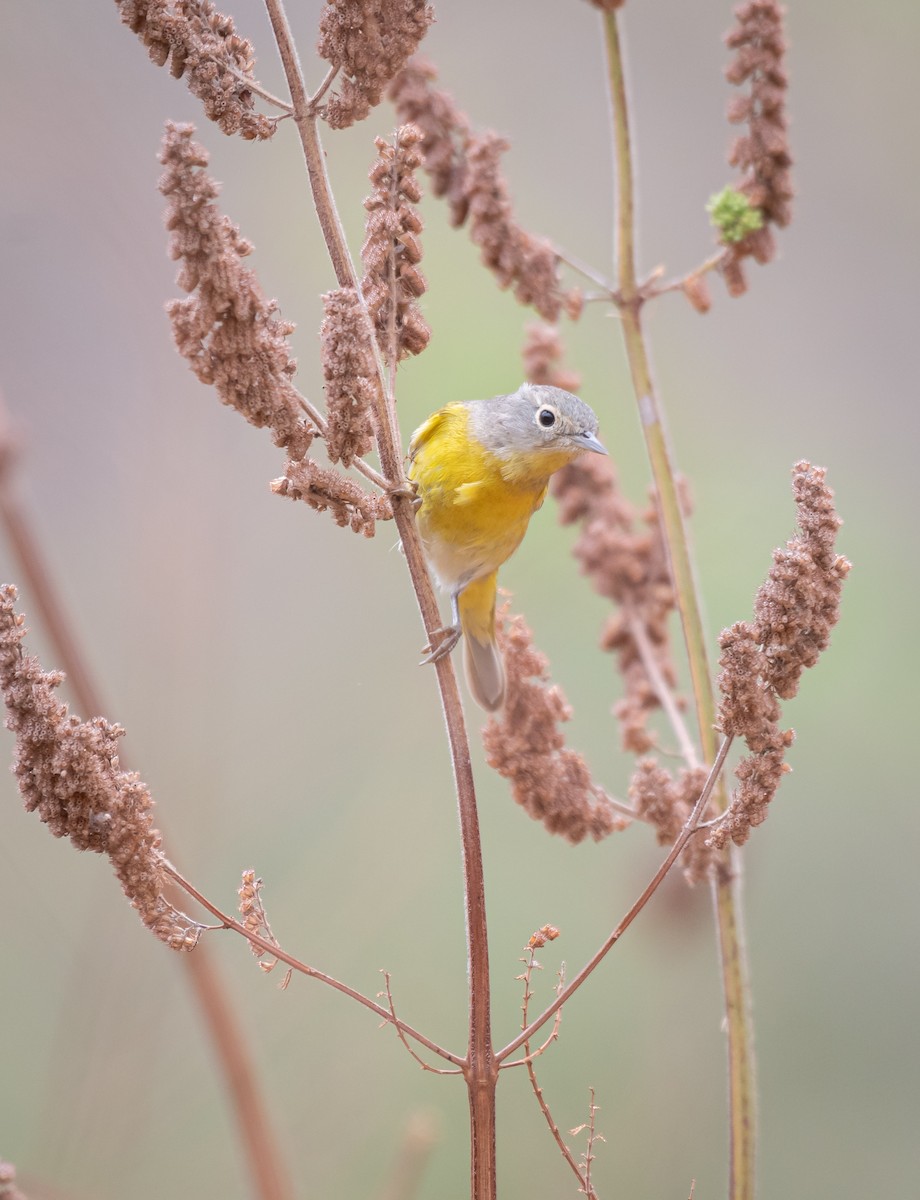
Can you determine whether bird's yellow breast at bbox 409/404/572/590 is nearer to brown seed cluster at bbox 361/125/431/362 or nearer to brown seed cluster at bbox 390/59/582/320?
brown seed cluster at bbox 390/59/582/320

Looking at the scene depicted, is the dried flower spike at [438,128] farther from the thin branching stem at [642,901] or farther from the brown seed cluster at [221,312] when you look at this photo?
the thin branching stem at [642,901]

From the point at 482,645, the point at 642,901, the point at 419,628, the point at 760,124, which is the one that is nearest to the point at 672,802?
the point at 642,901

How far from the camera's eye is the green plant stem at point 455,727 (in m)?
0.79

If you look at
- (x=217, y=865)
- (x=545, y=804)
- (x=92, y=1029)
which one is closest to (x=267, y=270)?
(x=217, y=865)

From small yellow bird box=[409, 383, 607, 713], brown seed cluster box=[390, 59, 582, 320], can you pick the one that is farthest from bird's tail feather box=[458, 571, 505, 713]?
brown seed cluster box=[390, 59, 582, 320]

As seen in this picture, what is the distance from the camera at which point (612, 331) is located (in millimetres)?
2789

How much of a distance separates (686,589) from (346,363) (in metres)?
0.48

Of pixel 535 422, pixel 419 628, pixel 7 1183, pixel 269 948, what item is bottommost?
pixel 7 1183

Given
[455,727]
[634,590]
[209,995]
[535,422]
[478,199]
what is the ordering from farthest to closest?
1. [535,422]
2. [634,590]
3. [478,199]
4. [209,995]
5. [455,727]

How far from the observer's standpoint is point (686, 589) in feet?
3.75

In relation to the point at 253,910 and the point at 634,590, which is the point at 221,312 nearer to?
the point at 253,910

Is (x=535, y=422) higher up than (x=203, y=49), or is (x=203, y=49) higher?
(x=535, y=422)

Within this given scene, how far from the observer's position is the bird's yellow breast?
1586mm

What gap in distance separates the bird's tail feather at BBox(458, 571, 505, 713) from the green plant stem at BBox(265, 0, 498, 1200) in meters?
0.48
